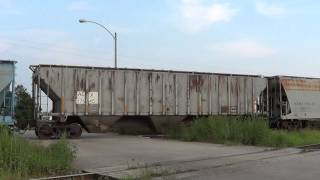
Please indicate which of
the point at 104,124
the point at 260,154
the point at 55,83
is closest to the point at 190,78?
the point at 104,124

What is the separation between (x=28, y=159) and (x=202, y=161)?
5289 mm

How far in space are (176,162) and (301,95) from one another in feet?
66.5

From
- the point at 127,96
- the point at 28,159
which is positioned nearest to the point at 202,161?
the point at 28,159

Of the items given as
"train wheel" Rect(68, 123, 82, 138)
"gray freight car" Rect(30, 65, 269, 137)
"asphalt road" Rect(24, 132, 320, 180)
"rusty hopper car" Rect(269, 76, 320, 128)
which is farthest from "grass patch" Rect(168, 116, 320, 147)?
"rusty hopper car" Rect(269, 76, 320, 128)

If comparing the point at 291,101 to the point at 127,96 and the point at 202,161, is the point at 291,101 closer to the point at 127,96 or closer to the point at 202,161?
the point at 127,96

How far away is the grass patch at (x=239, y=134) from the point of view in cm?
2183

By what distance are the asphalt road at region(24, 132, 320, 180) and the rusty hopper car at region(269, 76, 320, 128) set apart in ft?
41.5

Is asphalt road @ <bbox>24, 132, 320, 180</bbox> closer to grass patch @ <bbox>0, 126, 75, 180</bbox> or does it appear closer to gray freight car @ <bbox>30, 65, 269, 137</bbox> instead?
grass patch @ <bbox>0, 126, 75, 180</bbox>

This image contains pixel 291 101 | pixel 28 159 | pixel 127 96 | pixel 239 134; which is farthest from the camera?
pixel 291 101

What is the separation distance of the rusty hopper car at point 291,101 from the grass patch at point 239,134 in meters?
7.47

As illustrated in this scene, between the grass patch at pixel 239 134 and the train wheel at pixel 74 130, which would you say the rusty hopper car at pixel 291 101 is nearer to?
the grass patch at pixel 239 134

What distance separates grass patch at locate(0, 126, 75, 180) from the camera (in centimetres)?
1122

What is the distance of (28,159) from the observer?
38.4 ft

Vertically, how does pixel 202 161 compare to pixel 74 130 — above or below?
below
